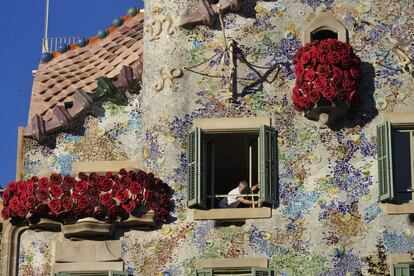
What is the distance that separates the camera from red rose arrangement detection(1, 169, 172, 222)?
37.9 m

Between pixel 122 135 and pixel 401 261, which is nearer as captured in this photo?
pixel 401 261

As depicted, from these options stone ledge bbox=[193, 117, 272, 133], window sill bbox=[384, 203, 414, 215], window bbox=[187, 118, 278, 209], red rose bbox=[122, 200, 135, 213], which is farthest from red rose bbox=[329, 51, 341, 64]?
red rose bbox=[122, 200, 135, 213]

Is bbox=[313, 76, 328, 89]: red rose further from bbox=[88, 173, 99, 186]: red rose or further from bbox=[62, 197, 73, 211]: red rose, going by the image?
bbox=[62, 197, 73, 211]: red rose

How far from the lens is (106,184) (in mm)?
38031

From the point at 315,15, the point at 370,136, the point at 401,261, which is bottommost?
the point at 401,261

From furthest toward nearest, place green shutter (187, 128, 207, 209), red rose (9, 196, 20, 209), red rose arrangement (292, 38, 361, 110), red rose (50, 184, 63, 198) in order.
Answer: red rose (9, 196, 20, 209) < red rose (50, 184, 63, 198) < red rose arrangement (292, 38, 361, 110) < green shutter (187, 128, 207, 209)

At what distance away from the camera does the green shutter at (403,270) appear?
120ft

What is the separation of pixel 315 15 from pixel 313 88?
6.26 feet

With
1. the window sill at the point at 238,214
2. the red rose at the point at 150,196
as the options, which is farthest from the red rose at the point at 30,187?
the window sill at the point at 238,214

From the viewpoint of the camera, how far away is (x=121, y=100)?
40062mm

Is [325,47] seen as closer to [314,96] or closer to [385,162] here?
[314,96]

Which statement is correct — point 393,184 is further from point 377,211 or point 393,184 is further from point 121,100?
point 121,100

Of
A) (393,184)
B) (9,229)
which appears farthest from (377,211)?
(9,229)

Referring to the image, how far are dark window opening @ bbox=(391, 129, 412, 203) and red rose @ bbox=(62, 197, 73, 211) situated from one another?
20.2 ft
